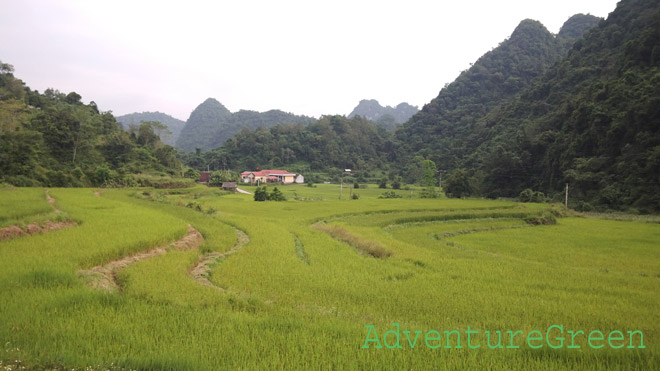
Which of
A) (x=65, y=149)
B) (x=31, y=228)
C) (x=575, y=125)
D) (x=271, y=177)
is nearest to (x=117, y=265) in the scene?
(x=31, y=228)

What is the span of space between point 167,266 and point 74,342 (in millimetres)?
4167

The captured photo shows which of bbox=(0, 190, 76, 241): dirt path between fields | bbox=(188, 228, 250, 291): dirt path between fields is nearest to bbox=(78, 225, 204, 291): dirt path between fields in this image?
bbox=(188, 228, 250, 291): dirt path between fields

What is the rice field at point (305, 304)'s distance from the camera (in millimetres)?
3564

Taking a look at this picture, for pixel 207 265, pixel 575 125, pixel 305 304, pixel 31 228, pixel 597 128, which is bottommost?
pixel 207 265

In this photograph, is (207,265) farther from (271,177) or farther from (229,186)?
Answer: (271,177)

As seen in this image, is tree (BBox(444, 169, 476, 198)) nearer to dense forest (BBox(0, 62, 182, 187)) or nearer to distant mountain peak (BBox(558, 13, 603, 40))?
dense forest (BBox(0, 62, 182, 187))

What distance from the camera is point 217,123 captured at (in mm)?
147500

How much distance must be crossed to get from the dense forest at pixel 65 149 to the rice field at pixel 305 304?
22852 mm

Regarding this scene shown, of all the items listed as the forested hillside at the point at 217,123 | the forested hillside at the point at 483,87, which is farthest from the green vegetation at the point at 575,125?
the forested hillside at the point at 217,123

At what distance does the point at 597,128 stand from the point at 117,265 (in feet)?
151

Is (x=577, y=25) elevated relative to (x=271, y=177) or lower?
elevated

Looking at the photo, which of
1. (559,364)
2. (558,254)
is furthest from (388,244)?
(559,364)

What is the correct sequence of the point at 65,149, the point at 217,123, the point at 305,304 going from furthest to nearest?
the point at 217,123
the point at 65,149
the point at 305,304

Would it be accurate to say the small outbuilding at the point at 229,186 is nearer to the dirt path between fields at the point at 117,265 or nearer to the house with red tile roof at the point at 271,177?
the house with red tile roof at the point at 271,177
